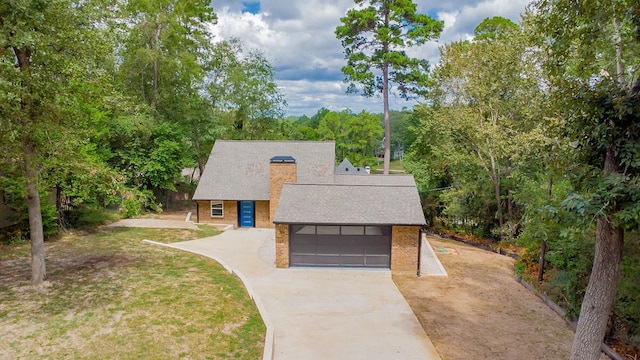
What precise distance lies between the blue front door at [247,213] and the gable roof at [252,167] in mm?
596

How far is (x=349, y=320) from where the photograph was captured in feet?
36.2

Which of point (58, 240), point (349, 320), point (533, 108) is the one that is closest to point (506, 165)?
point (533, 108)

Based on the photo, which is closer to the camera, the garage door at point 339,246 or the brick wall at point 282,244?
the brick wall at point 282,244

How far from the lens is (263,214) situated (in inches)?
922

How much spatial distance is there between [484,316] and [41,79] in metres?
14.3

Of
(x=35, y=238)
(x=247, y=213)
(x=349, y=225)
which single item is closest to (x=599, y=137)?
(x=349, y=225)

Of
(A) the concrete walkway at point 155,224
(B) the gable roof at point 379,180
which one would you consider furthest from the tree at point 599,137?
(A) the concrete walkway at point 155,224

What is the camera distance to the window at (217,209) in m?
23.8

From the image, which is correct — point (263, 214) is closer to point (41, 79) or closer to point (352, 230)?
point (352, 230)

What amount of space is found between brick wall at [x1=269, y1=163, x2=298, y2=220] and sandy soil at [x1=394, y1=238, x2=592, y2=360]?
941 cm

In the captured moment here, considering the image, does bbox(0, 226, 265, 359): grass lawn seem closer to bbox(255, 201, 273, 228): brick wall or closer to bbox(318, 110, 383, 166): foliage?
bbox(255, 201, 273, 228): brick wall

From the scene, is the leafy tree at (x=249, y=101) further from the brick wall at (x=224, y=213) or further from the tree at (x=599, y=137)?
the tree at (x=599, y=137)

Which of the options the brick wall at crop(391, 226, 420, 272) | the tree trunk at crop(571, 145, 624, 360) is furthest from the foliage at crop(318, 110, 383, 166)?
the tree trunk at crop(571, 145, 624, 360)

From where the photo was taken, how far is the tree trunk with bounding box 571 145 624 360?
6.67 meters
